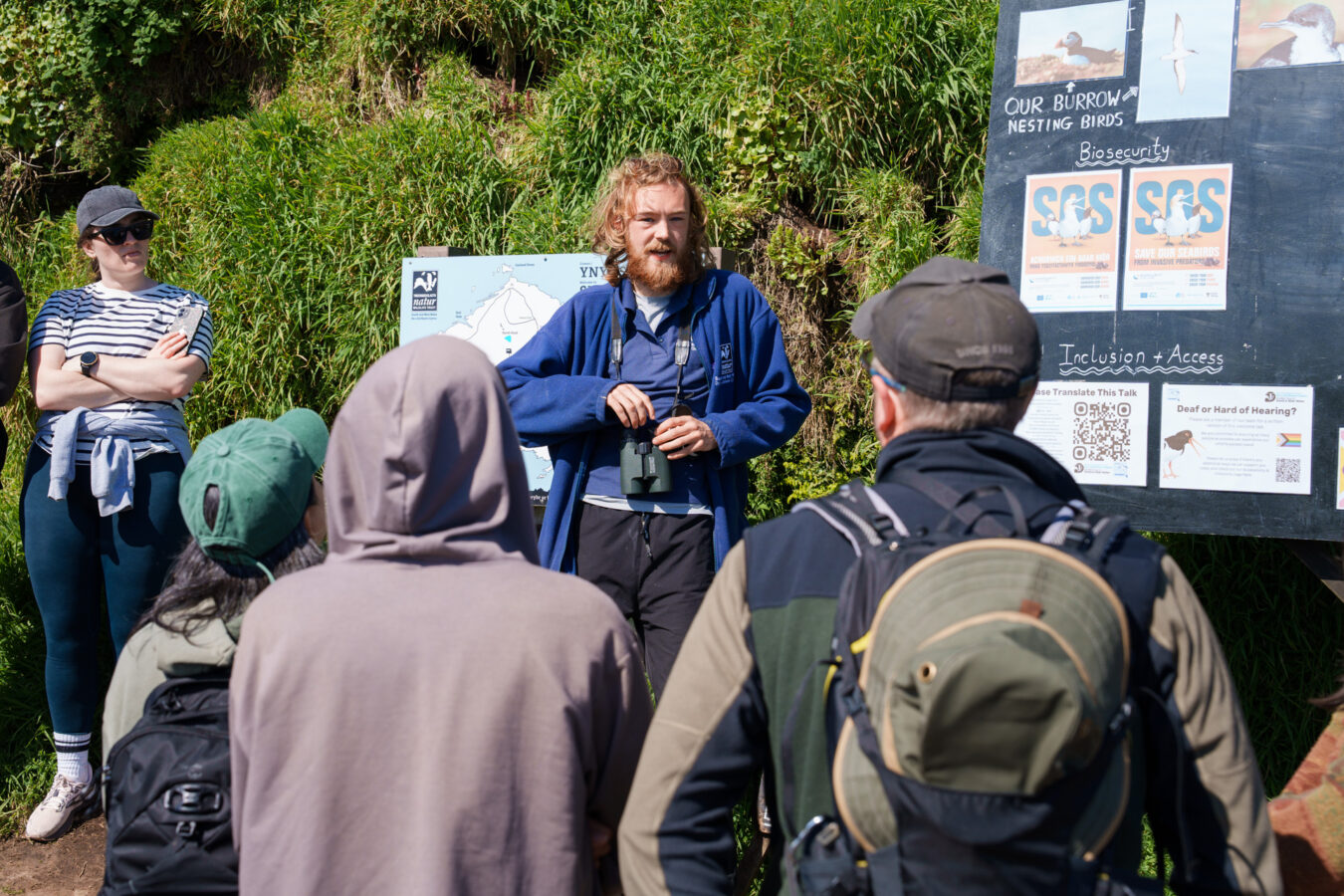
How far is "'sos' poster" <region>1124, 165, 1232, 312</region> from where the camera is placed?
289 cm

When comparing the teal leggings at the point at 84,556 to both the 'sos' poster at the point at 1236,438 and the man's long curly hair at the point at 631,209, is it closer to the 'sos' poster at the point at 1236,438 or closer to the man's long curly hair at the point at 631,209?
the man's long curly hair at the point at 631,209

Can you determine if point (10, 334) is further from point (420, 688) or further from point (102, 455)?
point (420, 688)

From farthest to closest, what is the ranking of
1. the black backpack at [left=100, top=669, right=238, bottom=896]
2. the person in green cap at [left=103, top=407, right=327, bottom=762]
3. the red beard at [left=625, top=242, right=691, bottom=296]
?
the red beard at [left=625, top=242, right=691, bottom=296] < the person in green cap at [left=103, top=407, right=327, bottom=762] < the black backpack at [left=100, top=669, right=238, bottom=896]

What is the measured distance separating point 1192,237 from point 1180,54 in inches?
19.9

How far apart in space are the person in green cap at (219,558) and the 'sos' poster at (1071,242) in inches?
84.5

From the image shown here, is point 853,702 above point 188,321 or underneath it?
underneath

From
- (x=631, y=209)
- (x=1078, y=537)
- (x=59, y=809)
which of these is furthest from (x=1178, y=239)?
(x=59, y=809)

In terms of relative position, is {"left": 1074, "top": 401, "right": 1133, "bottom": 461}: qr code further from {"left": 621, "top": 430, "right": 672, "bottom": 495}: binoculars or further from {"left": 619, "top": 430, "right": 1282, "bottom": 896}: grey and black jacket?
{"left": 619, "top": 430, "right": 1282, "bottom": 896}: grey and black jacket

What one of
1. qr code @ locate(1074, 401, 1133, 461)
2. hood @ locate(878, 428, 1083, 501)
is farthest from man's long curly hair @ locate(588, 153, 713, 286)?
hood @ locate(878, 428, 1083, 501)

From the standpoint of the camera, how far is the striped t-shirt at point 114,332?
354cm

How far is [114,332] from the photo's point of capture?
3.57 meters

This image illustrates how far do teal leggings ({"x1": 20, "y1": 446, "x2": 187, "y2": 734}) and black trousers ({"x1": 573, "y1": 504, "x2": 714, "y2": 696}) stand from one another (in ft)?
5.17

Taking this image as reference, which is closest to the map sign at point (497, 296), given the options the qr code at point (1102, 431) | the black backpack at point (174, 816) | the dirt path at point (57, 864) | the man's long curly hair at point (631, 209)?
the man's long curly hair at point (631, 209)

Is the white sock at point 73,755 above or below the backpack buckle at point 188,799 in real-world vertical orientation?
below
